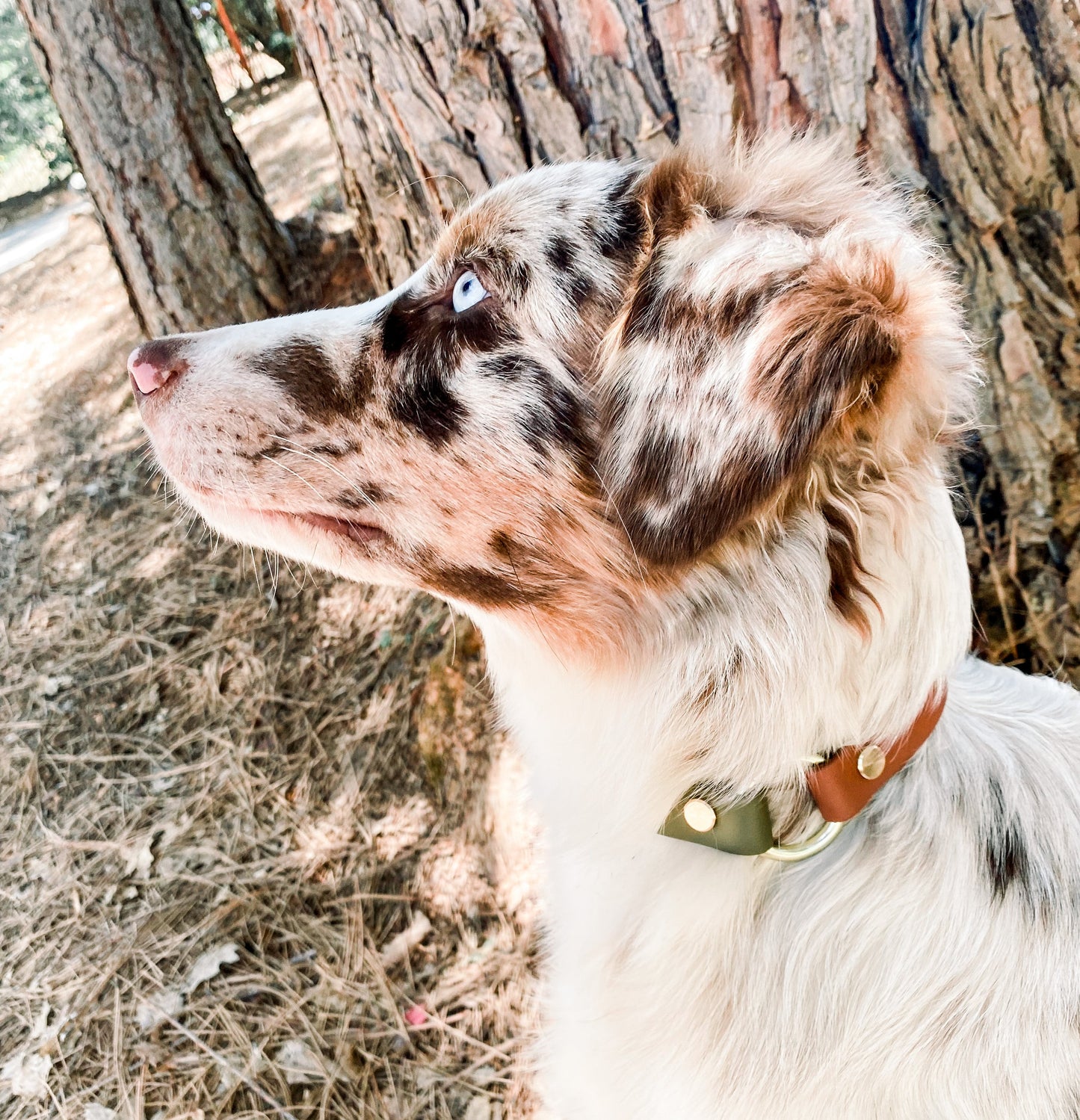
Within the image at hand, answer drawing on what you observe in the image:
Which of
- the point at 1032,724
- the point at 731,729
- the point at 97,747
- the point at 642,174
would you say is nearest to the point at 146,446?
the point at 97,747

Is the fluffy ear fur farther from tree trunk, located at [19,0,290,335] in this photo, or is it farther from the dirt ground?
tree trunk, located at [19,0,290,335]

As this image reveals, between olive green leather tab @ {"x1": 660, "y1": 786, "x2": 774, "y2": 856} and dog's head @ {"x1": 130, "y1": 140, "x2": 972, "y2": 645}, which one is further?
olive green leather tab @ {"x1": 660, "y1": 786, "x2": 774, "y2": 856}

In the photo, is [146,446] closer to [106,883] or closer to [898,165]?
[106,883]

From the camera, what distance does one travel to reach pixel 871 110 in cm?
201

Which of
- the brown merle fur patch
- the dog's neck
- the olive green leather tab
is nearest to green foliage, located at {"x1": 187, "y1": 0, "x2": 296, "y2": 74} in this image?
the brown merle fur patch

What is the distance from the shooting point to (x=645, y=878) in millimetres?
1623

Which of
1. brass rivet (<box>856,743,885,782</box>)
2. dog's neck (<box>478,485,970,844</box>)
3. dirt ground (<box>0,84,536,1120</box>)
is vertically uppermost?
dog's neck (<box>478,485,970,844</box>)

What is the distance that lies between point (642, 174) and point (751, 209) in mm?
319

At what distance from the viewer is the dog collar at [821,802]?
137cm

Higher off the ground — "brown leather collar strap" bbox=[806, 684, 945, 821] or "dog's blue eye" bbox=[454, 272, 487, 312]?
"dog's blue eye" bbox=[454, 272, 487, 312]

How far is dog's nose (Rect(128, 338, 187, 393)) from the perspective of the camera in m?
1.66

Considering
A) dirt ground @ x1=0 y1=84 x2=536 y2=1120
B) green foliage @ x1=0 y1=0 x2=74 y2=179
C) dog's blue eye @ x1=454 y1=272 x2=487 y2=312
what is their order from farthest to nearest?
green foliage @ x1=0 y1=0 x2=74 y2=179
dirt ground @ x1=0 y1=84 x2=536 y2=1120
dog's blue eye @ x1=454 y1=272 x2=487 y2=312

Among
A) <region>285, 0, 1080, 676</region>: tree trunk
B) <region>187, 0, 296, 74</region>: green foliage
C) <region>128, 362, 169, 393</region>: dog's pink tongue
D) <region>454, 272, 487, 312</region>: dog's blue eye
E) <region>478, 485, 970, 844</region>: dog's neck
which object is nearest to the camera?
<region>478, 485, 970, 844</region>: dog's neck

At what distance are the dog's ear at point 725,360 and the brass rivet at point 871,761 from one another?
0.44m
